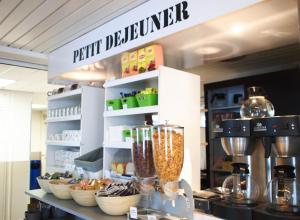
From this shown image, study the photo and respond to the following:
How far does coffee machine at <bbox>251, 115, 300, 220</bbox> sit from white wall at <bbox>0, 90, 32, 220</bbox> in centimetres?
509

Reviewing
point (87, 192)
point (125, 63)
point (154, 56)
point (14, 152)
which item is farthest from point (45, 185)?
point (14, 152)

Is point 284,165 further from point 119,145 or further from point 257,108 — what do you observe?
point 119,145

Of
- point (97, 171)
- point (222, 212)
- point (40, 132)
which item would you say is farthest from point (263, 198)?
point (40, 132)

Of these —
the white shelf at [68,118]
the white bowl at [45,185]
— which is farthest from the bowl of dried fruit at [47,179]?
the white shelf at [68,118]

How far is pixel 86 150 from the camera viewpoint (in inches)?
108

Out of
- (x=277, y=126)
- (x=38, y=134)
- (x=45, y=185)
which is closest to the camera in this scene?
(x=277, y=126)

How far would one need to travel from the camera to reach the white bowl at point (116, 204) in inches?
68.1

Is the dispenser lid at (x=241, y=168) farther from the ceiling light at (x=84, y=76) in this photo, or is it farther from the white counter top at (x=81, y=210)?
the ceiling light at (x=84, y=76)

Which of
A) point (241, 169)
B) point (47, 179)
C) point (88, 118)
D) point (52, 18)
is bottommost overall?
point (47, 179)

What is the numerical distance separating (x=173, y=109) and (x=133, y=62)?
0.51m

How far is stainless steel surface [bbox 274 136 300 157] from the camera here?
65.0 inches

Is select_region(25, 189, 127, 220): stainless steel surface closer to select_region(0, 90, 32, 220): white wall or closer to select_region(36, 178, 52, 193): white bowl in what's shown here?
select_region(36, 178, 52, 193): white bowl

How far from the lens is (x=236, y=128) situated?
182 centimetres

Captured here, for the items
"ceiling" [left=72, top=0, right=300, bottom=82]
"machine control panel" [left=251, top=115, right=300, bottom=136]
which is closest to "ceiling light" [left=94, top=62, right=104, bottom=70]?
"ceiling" [left=72, top=0, right=300, bottom=82]
